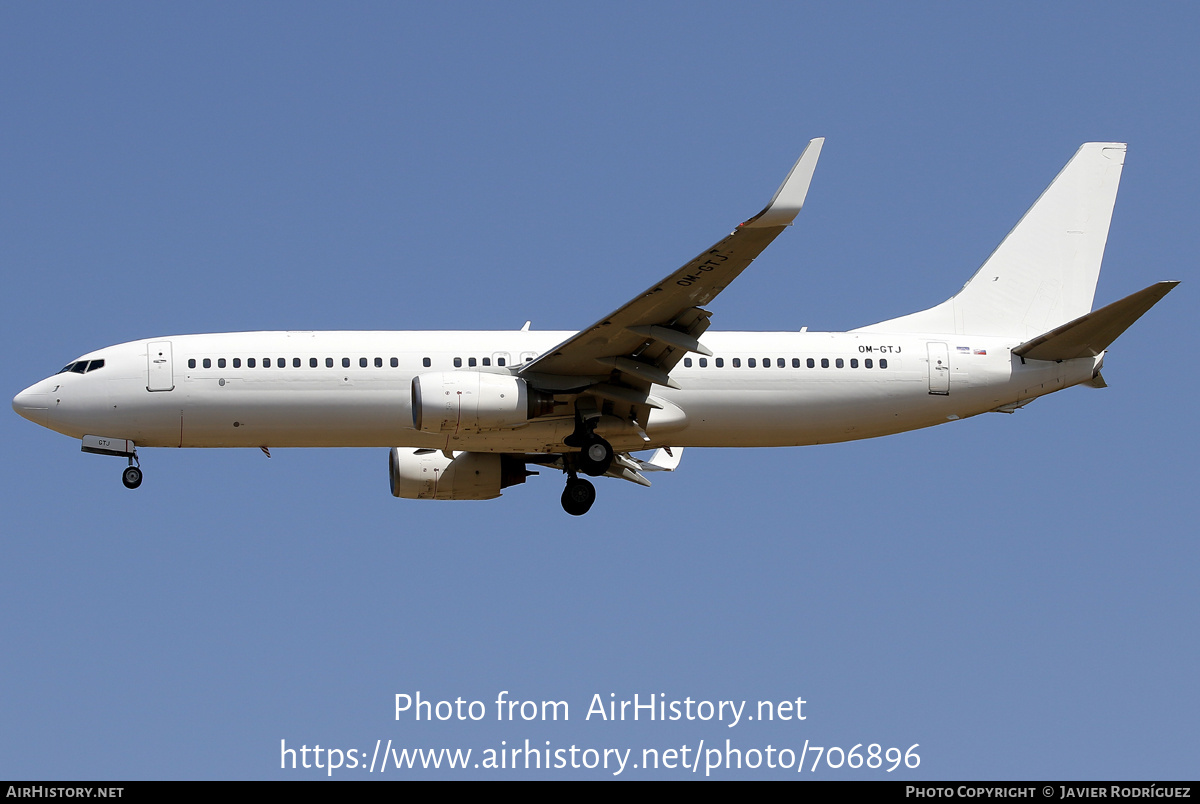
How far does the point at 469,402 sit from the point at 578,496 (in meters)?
5.20

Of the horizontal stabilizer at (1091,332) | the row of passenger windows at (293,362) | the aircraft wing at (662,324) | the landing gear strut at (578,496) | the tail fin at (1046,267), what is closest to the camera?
the aircraft wing at (662,324)

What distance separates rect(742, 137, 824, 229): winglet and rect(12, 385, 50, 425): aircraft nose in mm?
17335

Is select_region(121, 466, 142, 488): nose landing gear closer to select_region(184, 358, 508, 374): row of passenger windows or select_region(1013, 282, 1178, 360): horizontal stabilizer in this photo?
select_region(184, 358, 508, 374): row of passenger windows

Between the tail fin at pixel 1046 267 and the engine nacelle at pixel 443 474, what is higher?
the tail fin at pixel 1046 267

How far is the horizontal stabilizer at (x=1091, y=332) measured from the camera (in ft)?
108

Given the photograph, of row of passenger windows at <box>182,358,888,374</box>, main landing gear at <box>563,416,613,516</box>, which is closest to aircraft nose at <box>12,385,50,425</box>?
row of passenger windows at <box>182,358,888,374</box>

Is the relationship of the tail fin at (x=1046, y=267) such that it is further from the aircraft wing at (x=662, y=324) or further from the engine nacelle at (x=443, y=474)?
the engine nacelle at (x=443, y=474)

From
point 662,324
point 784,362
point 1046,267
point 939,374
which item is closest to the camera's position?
point 662,324

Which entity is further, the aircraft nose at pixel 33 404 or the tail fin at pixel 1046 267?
the tail fin at pixel 1046 267

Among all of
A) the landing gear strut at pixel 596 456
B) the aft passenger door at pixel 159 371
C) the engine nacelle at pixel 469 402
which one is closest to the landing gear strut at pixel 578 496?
the landing gear strut at pixel 596 456

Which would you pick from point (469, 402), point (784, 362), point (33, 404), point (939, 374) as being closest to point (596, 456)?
point (469, 402)

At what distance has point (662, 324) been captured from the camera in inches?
1248

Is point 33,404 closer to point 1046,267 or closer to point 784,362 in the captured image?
point 784,362

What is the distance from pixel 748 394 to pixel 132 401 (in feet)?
46.2
